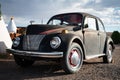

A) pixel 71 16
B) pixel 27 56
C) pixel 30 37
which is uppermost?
pixel 71 16

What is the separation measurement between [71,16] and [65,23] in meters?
0.32

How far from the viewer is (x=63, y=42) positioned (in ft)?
23.8

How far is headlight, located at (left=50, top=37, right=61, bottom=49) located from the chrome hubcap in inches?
21.4

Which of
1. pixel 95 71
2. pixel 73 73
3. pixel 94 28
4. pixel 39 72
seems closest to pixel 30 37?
pixel 39 72

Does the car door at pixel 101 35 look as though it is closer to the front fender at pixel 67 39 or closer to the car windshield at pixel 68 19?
the car windshield at pixel 68 19

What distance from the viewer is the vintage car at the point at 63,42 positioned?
719 cm

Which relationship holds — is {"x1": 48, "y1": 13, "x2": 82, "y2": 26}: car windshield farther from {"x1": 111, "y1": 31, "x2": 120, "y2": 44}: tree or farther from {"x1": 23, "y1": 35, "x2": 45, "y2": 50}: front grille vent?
{"x1": 111, "y1": 31, "x2": 120, "y2": 44}: tree

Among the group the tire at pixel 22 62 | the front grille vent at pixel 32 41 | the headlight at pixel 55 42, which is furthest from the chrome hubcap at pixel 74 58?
the tire at pixel 22 62

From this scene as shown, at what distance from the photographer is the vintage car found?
23.6 ft

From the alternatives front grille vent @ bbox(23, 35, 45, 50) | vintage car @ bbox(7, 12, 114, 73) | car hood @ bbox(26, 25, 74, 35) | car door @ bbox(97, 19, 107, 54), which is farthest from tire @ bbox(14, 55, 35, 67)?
car door @ bbox(97, 19, 107, 54)

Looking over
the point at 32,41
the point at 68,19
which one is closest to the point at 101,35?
the point at 68,19

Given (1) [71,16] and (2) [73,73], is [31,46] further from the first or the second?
(1) [71,16]

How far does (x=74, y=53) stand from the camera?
25.0 feet

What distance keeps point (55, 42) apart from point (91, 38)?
6.56 feet
